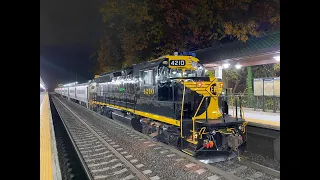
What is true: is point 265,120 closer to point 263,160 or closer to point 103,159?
point 263,160

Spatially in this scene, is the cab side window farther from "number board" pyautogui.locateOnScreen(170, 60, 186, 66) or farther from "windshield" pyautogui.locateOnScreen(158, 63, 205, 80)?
"number board" pyautogui.locateOnScreen(170, 60, 186, 66)

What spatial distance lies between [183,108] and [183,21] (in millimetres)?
9000

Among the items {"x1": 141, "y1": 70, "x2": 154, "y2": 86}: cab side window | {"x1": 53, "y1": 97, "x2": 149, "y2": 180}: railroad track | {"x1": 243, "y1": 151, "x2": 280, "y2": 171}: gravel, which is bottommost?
{"x1": 243, "y1": 151, "x2": 280, "y2": 171}: gravel

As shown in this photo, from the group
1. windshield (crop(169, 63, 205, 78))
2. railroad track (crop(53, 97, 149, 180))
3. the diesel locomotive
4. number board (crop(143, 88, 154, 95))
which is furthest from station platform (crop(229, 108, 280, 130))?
railroad track (crop(53, 97, 149, 180))

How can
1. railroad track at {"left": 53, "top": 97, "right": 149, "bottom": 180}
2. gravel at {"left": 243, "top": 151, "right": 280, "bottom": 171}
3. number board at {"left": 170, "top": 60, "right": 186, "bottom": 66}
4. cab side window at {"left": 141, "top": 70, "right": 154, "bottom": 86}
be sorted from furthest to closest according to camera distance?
cab side window at {"left": 141, "top": 70, "right": 154, "bottom": 86}, number board at {"left": 170, "top": 60, "right": 186, "bottom": 66}, gravel at {"left": 243, "top": 151, "right": 280, "bottom": 171}, railroad track at {"left": 53, "top": 97, "right": 149, "bottom": 180}

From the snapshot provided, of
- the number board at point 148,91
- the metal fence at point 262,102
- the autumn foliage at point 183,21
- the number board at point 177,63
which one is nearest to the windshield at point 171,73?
the number board at point 177,63

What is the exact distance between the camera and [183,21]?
597 inches

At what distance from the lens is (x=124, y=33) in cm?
1641

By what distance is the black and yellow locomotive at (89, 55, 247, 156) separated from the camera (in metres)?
7.16

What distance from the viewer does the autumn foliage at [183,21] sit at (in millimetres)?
12383

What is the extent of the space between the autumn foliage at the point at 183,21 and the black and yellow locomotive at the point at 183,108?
4474mm

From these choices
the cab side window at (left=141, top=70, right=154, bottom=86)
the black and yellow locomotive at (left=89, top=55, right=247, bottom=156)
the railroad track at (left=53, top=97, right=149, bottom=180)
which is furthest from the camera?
the cab side window at (left=141, top=70, right=154, bottom=86)

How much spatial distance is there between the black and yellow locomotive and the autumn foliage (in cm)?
447
